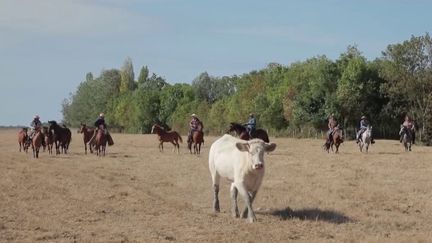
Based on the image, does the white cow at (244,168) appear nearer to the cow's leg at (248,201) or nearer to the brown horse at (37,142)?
the cow's leg at (248,201)

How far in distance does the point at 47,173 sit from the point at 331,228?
43.3 ft

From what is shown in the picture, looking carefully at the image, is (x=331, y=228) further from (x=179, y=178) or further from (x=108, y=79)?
(x=108, y=79)

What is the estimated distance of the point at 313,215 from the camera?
1388cm

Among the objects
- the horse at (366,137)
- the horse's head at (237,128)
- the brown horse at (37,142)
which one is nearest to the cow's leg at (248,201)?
the horse's head at (237,128)

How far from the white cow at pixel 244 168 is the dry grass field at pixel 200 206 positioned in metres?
0.45

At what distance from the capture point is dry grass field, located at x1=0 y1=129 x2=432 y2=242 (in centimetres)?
1153

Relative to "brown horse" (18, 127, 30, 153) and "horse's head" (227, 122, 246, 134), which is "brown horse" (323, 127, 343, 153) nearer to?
"horse's head" (227, 122, 246, 134)

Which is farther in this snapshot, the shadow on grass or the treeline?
the treeline

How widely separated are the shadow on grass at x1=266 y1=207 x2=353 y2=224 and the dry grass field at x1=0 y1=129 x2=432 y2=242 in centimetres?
2

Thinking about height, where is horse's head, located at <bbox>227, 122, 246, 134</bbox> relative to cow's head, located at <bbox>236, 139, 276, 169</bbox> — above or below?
above

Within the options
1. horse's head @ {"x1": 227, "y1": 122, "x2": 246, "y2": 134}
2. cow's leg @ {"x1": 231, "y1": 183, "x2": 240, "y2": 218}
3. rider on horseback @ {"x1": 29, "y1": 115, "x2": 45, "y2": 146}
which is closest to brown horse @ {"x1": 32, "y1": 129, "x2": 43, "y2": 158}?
rider on horseback @ {"x1": 29, "y1": 115, "x2": 45, "y2": 146}

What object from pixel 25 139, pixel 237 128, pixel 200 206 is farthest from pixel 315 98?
pixel 200 206

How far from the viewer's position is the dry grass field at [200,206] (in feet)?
37.8

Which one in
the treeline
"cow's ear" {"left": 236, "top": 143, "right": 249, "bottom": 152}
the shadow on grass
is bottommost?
the shadow on grass
